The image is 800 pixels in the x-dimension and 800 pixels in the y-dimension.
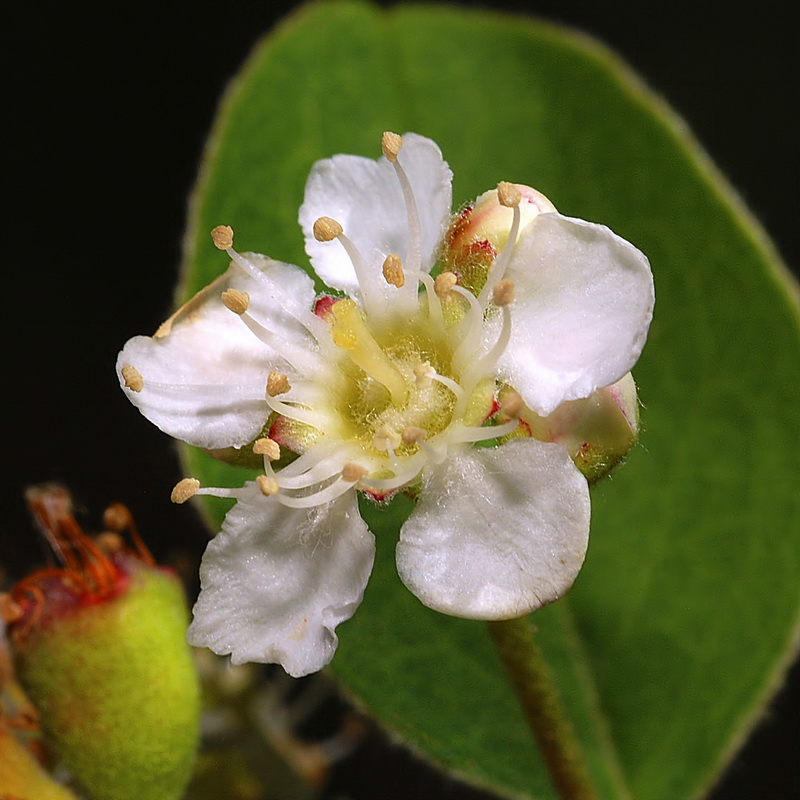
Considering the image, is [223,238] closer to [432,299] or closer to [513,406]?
[432,299]

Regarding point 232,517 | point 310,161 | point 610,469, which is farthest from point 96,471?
point 610,469

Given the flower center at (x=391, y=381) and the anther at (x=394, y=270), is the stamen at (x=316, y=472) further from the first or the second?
the anther at (x=394, y=270)

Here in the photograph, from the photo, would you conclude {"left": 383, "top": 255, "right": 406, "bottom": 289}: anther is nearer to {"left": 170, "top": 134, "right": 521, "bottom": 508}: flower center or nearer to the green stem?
{"left": 170, "top": 134, "right": 521, "bottom": 508}: flower center

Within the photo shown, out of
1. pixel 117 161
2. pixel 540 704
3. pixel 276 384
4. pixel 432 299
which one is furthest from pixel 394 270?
pixel 117 161

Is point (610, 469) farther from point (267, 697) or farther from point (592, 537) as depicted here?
point (267, 697)

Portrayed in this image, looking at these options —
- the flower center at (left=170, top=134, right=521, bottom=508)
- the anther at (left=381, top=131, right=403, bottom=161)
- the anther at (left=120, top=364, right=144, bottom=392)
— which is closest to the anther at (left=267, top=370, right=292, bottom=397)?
the flower center at (left=170, top=134, right=521, bottom=508)

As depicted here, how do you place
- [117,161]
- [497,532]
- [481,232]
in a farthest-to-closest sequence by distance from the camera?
[117,161], [481,232], [497,532]
